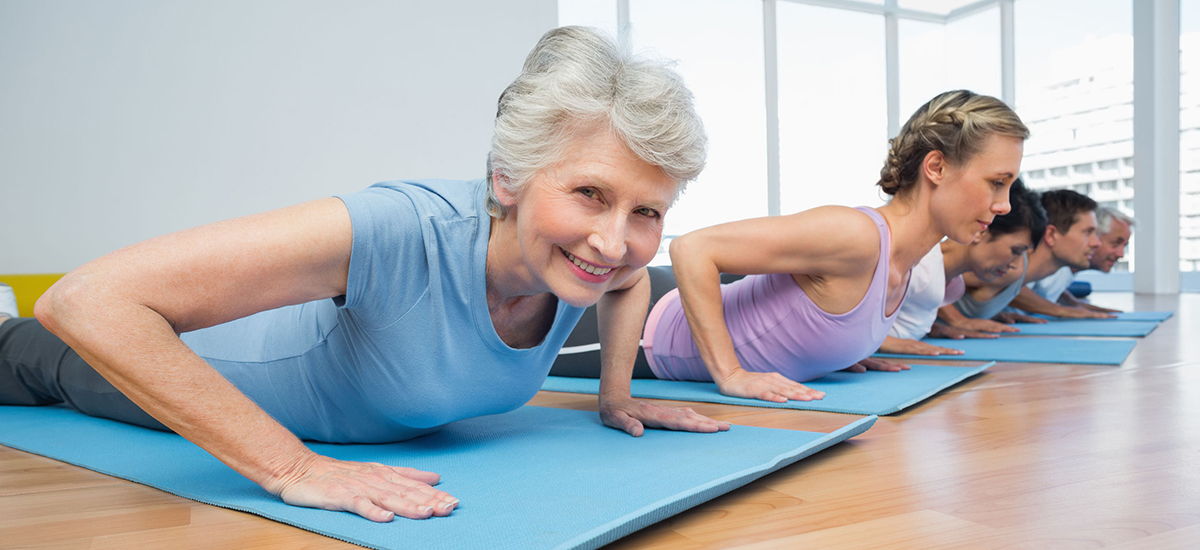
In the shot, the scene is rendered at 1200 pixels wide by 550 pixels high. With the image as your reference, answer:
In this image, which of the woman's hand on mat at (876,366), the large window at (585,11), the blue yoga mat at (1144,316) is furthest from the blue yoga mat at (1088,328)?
the large window at (585,11)

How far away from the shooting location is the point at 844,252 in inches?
78.8

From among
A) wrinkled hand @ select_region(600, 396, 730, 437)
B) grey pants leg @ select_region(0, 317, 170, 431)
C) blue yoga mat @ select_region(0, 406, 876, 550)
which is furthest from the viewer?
grey pants leg @ select_region(0, 317, 170, 431)

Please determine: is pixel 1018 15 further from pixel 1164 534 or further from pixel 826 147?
pixel 1164 534

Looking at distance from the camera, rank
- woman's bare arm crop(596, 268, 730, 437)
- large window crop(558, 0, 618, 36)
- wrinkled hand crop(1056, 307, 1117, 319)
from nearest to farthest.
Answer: woman's bare arm crop(596, 268, 730, 437)
wrinkled hand crop(1056, 307, 1117, 319)
large window crop(558, 0, 618, 36)

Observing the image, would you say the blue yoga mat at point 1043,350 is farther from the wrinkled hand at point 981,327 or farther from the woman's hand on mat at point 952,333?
the wrinkled hand at point 981,327

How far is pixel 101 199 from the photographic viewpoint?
14.5ft

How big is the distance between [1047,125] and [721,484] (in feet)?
28.0

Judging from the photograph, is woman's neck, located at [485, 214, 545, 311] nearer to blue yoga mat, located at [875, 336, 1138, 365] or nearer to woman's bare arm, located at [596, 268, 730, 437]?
woman's bare arm, located at [596, 268, 730, 437]

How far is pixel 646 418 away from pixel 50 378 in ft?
5.13

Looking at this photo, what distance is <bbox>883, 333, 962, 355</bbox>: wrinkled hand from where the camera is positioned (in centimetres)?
287

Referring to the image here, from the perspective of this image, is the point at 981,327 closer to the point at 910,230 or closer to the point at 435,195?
the point at 910,230

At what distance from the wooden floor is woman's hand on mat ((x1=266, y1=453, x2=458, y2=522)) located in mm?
57

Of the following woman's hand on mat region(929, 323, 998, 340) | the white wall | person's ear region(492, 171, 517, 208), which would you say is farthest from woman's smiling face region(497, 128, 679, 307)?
the white wall

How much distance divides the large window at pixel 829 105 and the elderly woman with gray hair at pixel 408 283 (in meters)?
7.03
